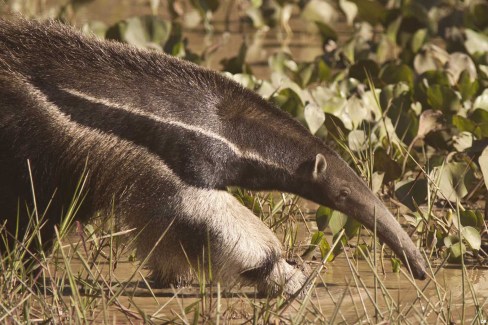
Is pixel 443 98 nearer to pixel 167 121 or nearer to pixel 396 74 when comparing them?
pixel 396 74

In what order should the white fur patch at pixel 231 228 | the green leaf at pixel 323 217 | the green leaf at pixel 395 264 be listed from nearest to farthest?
1. the white fur patch at pixel 231 228
2. the green leaf at pixel 395 264
3. the green leaf at pixel 323 217

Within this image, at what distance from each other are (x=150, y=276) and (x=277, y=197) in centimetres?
210

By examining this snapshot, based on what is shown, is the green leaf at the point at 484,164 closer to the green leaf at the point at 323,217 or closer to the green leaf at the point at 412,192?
the green leaf at the point at 412,192

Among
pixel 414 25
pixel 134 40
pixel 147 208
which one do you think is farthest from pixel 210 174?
pixel 414 25

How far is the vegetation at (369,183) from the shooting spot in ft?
19.8

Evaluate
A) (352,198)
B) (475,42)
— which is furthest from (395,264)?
(475,42)

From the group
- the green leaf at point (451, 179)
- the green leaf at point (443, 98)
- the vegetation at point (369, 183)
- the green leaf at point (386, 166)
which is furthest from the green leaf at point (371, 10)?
the green leaf at point (451, 179)

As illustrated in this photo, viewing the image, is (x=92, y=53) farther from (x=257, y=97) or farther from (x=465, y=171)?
(x=465, y=171)

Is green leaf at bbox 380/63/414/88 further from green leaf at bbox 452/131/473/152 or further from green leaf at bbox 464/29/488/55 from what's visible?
green leaf at bbox 452/131/473/152

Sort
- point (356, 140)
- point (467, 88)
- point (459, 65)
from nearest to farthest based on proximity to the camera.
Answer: point (356, 140) → point (467, 88) → point (459, 65)

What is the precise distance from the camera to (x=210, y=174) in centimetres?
682

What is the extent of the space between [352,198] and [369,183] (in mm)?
1115

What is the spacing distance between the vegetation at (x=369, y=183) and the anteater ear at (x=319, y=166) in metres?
0.53

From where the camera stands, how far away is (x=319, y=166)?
7.00m
